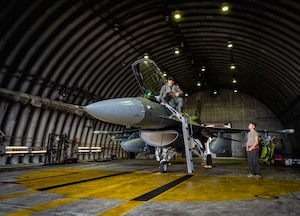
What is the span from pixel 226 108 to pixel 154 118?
2021 cm

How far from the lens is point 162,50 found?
1436 cm

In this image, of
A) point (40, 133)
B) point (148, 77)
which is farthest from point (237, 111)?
point (40, 133)

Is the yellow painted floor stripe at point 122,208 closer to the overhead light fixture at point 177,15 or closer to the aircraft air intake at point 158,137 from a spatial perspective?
the aircraft air intake at point 158,137

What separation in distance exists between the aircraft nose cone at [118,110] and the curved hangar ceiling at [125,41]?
565 centimetres

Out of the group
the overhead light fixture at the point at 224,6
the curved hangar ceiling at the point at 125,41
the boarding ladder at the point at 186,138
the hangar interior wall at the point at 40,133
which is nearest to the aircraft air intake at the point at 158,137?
the boarding ladder at the point at 186,138

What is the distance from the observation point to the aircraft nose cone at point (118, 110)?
14.8 ft

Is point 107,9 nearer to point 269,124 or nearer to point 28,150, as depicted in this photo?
point 28,150

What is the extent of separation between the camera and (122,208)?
9.21 ft

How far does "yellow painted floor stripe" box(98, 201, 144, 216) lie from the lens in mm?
2594

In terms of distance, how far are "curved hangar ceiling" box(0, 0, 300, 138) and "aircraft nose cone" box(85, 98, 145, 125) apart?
5653 millimetres

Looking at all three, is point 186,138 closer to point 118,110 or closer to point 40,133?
point 118,110

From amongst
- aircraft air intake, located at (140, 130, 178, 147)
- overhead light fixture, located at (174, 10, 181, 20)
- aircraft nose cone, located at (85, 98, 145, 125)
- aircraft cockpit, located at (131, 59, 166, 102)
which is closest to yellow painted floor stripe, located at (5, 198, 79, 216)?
aircraft nose cone, located at (85, 98, 145, 125)

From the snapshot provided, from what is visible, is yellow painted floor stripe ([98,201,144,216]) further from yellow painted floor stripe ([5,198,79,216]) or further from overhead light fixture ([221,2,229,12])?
overhead light fixture ([221,2,229,12])

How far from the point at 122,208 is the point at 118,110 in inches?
89.3
